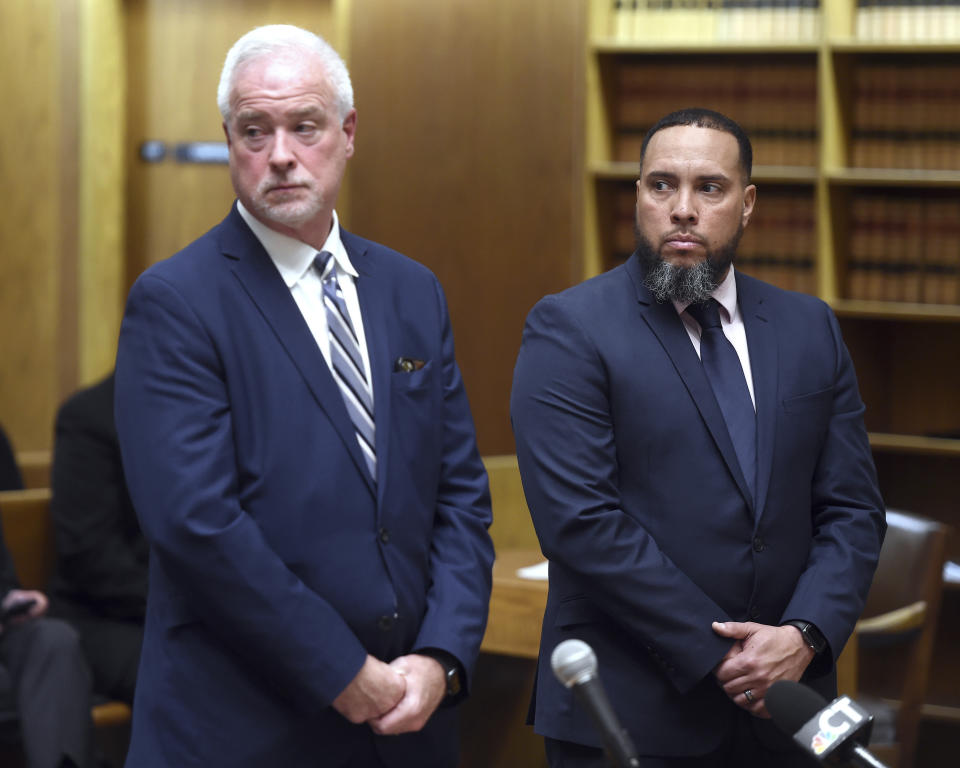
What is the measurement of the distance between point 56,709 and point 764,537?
1970mm

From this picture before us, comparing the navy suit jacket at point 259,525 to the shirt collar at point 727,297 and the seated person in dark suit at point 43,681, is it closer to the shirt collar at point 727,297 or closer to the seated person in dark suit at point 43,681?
the shirt collar at point 727,297

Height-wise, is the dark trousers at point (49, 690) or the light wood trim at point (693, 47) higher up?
the light wood trim at point (693, 47)

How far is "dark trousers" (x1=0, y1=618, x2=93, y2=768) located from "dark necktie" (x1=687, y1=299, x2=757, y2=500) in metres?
1.95

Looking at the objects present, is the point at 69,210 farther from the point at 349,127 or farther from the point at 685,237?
the point at 685,237

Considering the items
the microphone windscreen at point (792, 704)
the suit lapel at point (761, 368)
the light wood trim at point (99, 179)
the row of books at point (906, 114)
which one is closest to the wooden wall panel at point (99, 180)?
the light wood trim at point (99, 179)

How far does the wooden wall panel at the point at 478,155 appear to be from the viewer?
4719mm

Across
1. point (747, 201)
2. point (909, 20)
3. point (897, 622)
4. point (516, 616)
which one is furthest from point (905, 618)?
point (909, 20)

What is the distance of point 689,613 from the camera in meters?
1.83

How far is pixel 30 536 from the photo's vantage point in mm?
3566

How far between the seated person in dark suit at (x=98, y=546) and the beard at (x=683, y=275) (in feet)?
6.36

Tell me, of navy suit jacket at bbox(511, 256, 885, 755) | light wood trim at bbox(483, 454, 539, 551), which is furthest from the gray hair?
light wood trim at bbox(483, 454, 539, 551)

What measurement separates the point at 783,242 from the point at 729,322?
9.11 ft

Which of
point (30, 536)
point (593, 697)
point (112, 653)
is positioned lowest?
point (112, 653)

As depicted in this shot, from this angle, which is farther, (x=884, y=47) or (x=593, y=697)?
(x=884, y=47)
